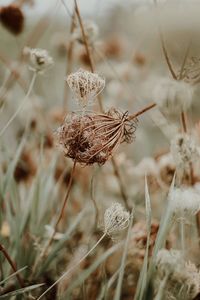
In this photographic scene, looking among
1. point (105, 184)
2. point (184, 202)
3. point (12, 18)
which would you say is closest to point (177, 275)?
point (184, 202)

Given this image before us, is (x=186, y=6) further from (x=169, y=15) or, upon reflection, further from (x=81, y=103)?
(x=81, y=103)

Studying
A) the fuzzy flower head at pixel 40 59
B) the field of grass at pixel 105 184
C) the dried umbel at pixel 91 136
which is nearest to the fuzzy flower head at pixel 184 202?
the field of grass at pixel 105 184

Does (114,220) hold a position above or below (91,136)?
below

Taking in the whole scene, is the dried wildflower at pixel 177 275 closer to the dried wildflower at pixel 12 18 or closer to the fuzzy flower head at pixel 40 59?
the fuzzy flower head at pixel 40 59

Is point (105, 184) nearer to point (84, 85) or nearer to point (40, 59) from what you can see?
point (40, 59)

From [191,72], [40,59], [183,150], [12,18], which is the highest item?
[12,18]

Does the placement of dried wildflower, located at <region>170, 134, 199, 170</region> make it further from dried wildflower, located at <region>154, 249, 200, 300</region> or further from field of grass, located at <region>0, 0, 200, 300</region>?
dried wildflower, located at <region>154, 249, 200, 300</region>
